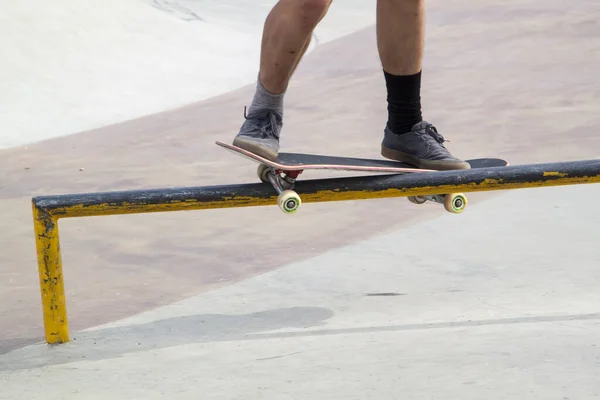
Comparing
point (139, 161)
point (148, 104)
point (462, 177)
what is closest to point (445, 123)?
point (139, 161)

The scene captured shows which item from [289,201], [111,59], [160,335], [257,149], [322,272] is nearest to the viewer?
[289,201]

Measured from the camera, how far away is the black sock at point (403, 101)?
12.7 ft

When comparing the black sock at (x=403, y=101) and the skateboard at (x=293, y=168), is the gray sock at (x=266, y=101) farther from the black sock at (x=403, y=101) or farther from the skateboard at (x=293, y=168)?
the black sock at (x=403, y=101)

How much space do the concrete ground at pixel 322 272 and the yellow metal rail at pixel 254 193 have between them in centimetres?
42

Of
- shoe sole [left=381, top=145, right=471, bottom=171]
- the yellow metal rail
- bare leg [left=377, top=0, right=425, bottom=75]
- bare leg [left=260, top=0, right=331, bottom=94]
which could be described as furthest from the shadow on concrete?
bare leg [left=377, top=0, right=425, bottom=75]

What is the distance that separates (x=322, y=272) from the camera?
4.64 meters

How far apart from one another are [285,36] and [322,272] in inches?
55.3

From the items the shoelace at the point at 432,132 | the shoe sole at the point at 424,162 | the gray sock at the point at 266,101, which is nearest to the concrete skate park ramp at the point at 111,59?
the gray sock at the point at 266,101

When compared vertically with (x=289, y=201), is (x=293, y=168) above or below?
above

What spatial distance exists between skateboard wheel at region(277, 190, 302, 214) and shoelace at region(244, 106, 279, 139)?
30 centimetres

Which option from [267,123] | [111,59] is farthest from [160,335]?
[111,59]

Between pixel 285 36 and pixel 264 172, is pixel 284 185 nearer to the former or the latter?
pixel 264 172

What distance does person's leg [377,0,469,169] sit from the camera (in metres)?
3.71

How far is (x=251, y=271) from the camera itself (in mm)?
4703
